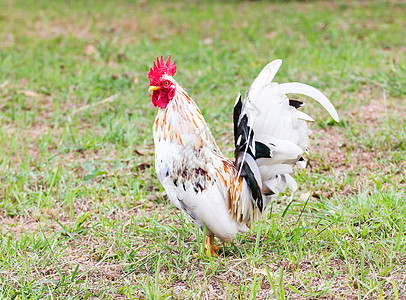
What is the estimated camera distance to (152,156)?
4121 millimetres

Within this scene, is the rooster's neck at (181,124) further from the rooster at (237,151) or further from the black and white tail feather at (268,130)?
the black and white tail feather at (268,130)

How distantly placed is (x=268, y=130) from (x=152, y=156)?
1745 millimetres

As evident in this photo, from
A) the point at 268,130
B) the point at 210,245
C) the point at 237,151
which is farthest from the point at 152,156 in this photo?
the point at 268,130

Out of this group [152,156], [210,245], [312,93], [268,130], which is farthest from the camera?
[152,156]

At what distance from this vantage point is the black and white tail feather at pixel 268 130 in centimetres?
249

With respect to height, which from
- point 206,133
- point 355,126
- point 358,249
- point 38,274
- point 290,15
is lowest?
point 38,274

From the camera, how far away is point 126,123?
15.2 ft

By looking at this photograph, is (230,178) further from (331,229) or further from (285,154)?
(331,229)

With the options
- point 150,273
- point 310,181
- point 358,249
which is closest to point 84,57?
point 310,181

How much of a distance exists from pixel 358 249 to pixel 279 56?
146 inches

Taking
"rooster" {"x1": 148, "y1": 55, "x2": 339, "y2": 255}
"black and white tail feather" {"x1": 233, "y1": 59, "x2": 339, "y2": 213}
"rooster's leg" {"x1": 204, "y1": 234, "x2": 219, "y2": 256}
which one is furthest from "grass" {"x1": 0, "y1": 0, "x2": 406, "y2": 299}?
"black and white tail feather" {"x1": 233, "y1": 59, "x2": 339, "y2": 213}

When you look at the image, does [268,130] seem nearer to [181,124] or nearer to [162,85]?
[181,124]

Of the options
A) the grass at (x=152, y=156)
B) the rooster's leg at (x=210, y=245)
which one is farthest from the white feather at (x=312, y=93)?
the rooster's leg at (x=210, y=245)

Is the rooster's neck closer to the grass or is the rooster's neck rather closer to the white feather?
the white feather
